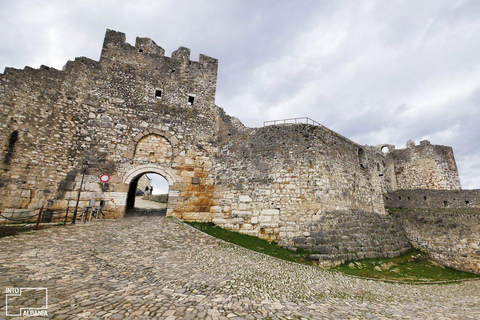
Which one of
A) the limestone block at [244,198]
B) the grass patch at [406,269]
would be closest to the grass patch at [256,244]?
the grass patch at [406,269]

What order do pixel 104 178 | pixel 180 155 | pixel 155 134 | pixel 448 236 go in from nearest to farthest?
pixel 104 178 → pixel 155 134 → pixel 180 155 → pixel 448 236

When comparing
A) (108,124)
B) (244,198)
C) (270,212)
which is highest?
(108,124)

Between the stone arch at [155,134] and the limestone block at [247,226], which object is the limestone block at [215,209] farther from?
the stone arch at [155,134]

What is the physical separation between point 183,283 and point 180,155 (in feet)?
32.1

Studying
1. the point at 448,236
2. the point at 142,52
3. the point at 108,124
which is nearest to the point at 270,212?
the point at 108,124

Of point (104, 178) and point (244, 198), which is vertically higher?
point (104, 178)

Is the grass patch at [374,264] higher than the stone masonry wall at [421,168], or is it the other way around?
the stone masonry wall at [421,168]

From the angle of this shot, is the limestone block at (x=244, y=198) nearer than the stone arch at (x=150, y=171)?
No

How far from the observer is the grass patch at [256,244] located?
10.5m

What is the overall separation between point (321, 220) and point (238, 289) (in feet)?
25.1

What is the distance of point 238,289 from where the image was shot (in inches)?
224

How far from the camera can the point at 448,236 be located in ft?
50.9

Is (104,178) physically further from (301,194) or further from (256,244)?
(301,194)

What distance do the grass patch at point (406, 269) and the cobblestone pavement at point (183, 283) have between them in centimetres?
93
